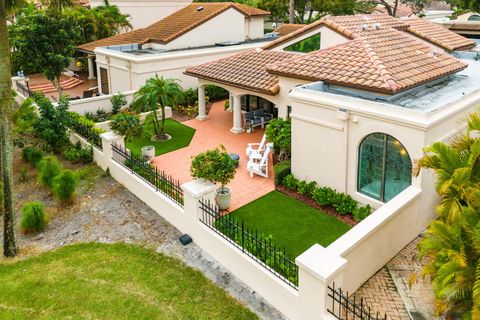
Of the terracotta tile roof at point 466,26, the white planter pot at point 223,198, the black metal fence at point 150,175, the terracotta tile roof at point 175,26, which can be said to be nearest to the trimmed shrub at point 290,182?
the white planter pot at point 223,198

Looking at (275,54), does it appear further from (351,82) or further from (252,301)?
(252,301)

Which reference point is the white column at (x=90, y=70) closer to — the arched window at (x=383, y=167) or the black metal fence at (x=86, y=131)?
the black metal fence at (x=86, y=131)

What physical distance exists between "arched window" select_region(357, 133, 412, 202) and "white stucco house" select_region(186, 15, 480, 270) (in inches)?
1.3

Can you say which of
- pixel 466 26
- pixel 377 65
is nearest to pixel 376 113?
pixel 377 65

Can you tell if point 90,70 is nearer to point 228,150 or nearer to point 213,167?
point 228,150

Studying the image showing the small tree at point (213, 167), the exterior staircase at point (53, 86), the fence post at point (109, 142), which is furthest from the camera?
the exterior staircase at point (53, 86)

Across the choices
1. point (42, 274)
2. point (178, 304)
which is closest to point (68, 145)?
point (42, 274)

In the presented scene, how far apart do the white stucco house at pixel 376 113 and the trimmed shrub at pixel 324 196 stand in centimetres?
34

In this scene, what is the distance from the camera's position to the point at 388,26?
72.3 feet

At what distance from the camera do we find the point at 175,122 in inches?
1042

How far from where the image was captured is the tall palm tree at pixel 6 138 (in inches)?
524

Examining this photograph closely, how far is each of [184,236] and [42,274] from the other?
14.5ft

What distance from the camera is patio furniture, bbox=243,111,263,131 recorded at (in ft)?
→ 79.2

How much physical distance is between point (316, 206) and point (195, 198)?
4.66 meters
